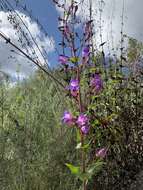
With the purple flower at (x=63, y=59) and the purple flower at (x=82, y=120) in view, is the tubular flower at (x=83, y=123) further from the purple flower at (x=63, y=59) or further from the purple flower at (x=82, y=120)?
the purple flower at (x=63, y=59)

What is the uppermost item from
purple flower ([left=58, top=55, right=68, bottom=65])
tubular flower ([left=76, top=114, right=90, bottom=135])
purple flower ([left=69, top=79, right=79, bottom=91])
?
purple flower ([left=58, top=55, right=68, bottom=65])

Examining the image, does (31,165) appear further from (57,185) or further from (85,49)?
(85,49)

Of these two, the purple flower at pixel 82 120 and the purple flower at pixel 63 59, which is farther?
the purple flower at pixel 63 59

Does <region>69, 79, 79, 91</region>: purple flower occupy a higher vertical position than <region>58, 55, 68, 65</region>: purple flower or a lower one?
lower

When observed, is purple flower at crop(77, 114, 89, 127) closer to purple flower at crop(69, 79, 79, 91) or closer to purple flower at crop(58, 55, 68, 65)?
purple flower at crop(69, 79, 79, 91)

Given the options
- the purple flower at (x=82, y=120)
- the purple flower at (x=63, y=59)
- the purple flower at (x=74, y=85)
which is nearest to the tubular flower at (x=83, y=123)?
the purple flower at (x=82, y=120)

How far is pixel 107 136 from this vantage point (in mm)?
4453

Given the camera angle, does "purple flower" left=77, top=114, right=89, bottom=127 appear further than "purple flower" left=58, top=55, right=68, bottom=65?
No

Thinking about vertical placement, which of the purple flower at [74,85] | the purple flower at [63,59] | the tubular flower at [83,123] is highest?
the purple flower at [63,59]

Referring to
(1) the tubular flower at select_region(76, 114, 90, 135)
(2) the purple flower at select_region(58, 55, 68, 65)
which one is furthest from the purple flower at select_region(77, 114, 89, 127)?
(2) the purple flower at select_region(58, 55, 68, 65)

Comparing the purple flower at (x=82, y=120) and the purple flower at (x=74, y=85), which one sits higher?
the purple flower at (x=74, y=85)

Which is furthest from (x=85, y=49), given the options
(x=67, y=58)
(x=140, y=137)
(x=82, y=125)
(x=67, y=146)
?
(x=140, y=137)

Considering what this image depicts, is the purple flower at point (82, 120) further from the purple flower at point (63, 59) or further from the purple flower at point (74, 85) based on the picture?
the purple flower at point (63, 59)

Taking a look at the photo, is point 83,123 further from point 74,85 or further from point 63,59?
point 63,59
